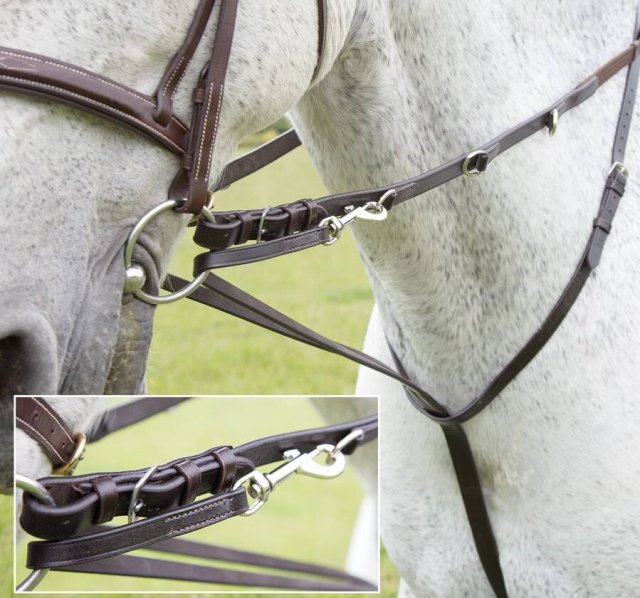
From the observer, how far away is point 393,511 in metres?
2.15

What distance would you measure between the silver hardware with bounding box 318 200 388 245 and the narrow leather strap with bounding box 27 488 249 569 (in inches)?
18.9

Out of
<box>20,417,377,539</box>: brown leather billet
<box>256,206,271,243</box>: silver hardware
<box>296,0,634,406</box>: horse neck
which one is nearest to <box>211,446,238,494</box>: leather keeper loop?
<box>20,417,377,539</box>: brown leather billet

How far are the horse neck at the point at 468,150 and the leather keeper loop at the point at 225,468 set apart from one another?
0.58 m

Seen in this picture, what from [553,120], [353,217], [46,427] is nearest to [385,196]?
[353,217]

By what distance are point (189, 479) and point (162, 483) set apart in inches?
1.6

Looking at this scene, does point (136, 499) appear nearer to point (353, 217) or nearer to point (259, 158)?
point (353, 217)

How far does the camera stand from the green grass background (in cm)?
152

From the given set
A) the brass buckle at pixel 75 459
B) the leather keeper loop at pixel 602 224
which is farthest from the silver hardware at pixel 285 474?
the leather keeper loop at pixel 602 224

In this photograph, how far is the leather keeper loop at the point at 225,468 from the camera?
1480 millimetres

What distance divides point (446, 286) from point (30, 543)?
36.9 inches

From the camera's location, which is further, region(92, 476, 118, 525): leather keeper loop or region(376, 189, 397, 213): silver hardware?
region(376, 189, 397, 213): silver hardware

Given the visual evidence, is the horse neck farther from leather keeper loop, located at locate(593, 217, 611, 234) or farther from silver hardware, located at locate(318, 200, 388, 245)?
silver hardware, located at locate(318, 200, 388, 245)

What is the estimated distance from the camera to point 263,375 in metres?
6.73

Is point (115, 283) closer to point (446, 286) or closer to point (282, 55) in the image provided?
point (282, 55)
